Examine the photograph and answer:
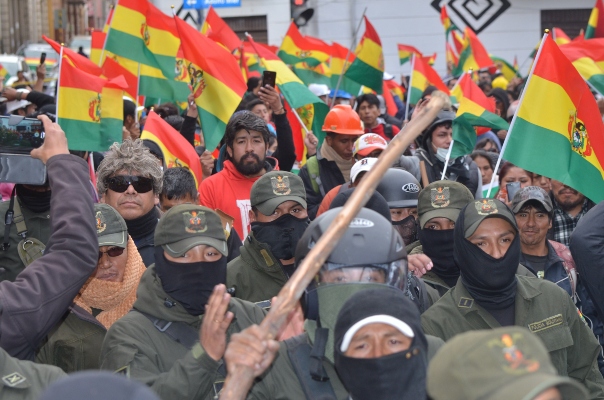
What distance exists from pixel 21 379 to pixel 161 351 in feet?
2.72

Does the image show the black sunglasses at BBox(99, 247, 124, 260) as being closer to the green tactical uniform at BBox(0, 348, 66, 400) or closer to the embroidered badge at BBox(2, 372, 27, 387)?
the green tactical uniform at BBox(0, 348, 66, 400)

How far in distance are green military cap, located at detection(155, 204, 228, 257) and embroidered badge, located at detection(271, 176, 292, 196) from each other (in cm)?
110

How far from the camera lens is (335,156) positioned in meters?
7.68

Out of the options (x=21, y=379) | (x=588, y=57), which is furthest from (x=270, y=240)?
(x=588, y=57)

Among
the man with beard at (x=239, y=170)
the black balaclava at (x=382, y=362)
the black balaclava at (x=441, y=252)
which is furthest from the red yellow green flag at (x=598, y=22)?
the black balaclava at (x=382, y=362)

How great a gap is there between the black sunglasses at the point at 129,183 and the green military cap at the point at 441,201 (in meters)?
1.61

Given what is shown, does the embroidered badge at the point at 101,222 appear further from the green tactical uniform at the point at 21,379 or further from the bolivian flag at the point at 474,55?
the bolivian flag at the point at 474,55

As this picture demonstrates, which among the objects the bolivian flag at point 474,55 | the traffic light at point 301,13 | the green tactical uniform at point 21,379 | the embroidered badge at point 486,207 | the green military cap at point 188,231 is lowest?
the traffic light at point 301,13

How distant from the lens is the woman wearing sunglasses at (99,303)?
4367 mm

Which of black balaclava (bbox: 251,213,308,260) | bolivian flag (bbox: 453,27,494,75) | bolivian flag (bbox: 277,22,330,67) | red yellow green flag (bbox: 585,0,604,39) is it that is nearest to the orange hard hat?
black balaclava (bbox: 251,213,308,260)

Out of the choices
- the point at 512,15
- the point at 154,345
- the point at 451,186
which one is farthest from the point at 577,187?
the point at 512,15

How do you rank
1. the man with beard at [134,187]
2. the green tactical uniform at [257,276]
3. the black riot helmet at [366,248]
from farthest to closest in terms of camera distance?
the man with beard at [134,187] < the green tactical uniform at [257,276] < the black riot helmet at [366,248]

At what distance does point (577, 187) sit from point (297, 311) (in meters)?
2.98

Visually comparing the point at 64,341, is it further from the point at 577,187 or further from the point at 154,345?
the point at 577,187
